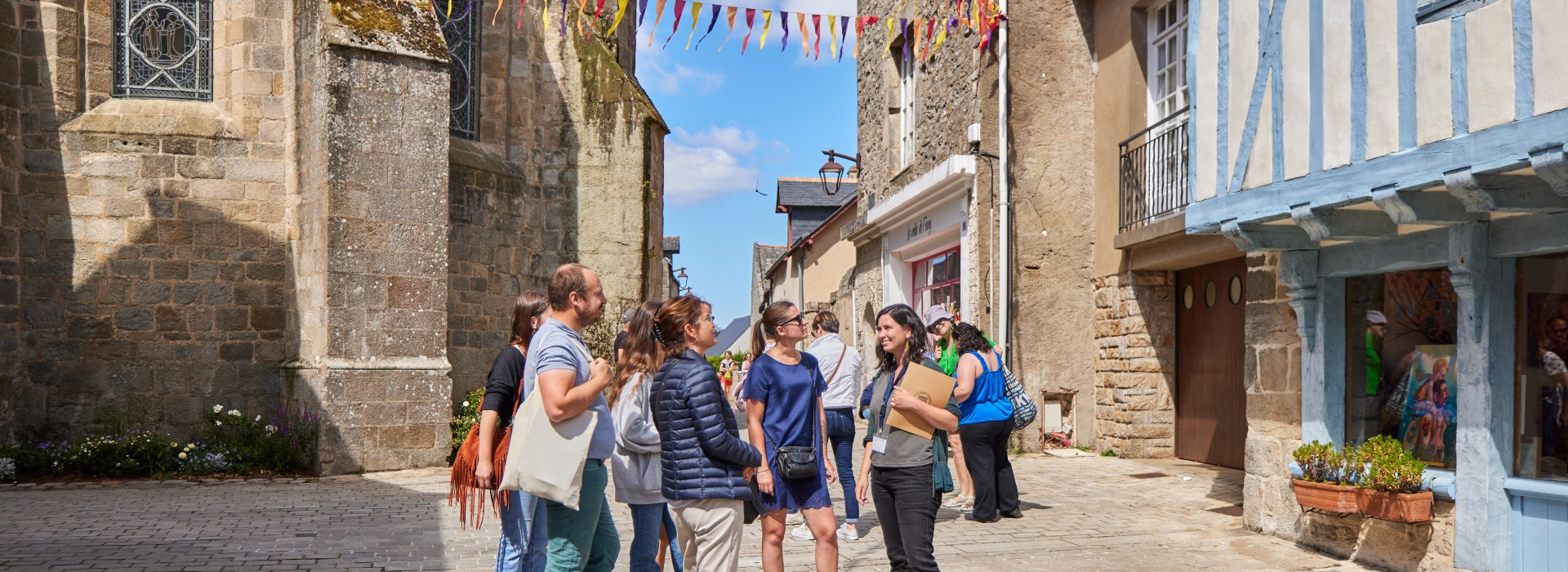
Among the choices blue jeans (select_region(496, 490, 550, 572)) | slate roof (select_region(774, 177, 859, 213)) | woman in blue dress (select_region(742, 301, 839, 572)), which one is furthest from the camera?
slate roof (select_region(774, 177, 859, 213))

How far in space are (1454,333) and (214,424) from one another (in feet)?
31.8

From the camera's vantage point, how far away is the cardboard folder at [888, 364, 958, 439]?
481cm

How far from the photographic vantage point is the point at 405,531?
7.32m

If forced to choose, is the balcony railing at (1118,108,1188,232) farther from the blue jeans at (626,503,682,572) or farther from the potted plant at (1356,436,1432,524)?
the blue jeans at (626,503,682,572)

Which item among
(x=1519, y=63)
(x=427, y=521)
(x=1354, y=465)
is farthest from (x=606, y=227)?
(x=1519, y=63)

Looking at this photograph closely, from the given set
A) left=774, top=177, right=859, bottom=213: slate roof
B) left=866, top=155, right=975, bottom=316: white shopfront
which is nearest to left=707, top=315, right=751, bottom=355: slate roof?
left=774, top=177, right=859, bottom=213: slate roof

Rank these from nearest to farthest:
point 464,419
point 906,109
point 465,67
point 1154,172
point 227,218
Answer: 1. point 1154,172
2. point 227,218
3. point 464,419
4. point 465,67
5. point 906,109

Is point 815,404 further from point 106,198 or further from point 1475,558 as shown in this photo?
point 106,198

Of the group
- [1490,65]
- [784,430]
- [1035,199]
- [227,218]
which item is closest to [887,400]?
[784,430]

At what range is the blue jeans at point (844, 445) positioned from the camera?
7.21 meters

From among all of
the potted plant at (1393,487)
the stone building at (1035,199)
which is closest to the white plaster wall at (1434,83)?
the potted plant at (1393,487)

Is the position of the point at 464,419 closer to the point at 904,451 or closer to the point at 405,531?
the point at 405,531

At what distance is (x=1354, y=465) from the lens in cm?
623

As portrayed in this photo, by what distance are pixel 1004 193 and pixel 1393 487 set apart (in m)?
6.55
